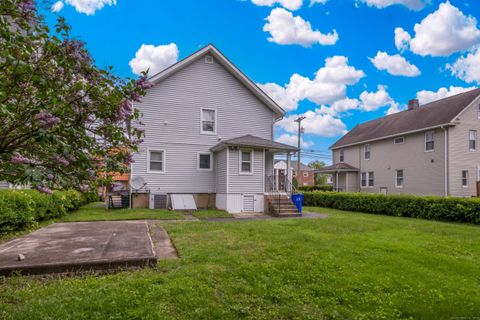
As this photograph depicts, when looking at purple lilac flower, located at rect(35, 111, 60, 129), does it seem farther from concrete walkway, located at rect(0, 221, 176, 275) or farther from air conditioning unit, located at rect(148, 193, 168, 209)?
air conditioning unit, located at rect(148, 193, 168, 209)

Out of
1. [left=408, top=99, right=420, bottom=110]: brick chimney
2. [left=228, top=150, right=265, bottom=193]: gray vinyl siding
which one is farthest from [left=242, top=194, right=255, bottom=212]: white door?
[left=408, top=99, right=420, bottom=110]: brick chimney

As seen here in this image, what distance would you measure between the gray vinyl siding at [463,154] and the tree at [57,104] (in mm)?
21543

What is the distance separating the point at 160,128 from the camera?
1501cm

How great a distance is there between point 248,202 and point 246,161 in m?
2.01

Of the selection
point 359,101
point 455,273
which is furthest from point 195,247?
point 359,101

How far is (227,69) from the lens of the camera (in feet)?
54.4

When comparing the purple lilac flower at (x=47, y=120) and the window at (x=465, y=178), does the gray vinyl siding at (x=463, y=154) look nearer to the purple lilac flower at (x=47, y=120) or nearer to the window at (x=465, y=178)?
the window at (x=465, y=178)

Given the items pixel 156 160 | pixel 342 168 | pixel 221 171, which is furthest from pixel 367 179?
pixel 156 160

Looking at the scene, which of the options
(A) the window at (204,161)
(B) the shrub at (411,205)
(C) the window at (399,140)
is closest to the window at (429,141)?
(C) the window at (399,140)

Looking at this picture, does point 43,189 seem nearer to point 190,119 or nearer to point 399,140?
point 190,119

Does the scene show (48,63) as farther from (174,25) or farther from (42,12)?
(174,25)

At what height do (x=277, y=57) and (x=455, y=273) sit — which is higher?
(x=277, y=57)

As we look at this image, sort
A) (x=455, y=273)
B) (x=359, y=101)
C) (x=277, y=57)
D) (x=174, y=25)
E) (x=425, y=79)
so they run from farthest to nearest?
(x=359, y=101)
(x=425, y=79)
(x=277, y=57)
(x=174, y=25)
(x=455, y=273)

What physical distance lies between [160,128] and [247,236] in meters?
9.64
